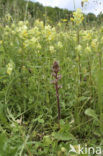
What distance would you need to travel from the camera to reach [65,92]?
5.10ft

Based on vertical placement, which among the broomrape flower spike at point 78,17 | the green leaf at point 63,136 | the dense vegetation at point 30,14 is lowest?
the green leaf at point 63,136

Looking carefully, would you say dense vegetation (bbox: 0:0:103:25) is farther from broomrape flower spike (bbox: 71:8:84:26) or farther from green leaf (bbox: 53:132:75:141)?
green leaf (bbox: 53:132:75:141)

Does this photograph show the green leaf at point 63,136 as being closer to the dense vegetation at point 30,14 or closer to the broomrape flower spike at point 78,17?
the broomrape flower spike at point 78,17

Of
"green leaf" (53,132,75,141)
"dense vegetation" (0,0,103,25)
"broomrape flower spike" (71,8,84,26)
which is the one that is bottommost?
"green leaf" (53,132,75,141)

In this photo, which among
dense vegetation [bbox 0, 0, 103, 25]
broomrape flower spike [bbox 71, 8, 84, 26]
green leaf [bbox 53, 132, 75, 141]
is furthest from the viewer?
dense vegetation [bbox 0, 0, 103, 25]

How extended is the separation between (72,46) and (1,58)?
1.22 m

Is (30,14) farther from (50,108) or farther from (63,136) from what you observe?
(63,136)

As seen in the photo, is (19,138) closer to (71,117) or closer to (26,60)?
(71,117)

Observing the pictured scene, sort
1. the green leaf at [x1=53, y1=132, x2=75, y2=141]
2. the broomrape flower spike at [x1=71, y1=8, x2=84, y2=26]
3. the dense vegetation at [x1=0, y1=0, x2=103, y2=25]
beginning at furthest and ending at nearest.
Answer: the dense vegetation at [x1=0, y1=0, x2=103, y2=25] < the broomrape flower spike at [x1=71, y1=8, x2=84, y2=26] < the green leaf at [x1=53, y1=132, x2=75, y2=141]

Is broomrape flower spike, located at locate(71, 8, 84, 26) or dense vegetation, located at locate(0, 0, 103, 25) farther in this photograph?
dense vegetation, located at locate(0, 0, 103, 25)

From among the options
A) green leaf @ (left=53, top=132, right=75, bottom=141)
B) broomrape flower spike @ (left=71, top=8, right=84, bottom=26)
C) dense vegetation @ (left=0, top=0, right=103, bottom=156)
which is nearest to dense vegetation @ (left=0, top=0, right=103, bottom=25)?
broomrape flower spike @ (left=71, top=8, right=84, bottom=26)

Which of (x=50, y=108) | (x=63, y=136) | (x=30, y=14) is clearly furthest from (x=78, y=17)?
(x=30, y=14)

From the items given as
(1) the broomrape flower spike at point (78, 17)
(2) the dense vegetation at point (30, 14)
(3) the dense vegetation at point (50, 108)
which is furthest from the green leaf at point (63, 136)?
(2) the dense vegetation at point (30, 14)

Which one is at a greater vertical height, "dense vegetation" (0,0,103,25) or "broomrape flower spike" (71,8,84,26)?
"dense vegetation" (0,0,103,25)
